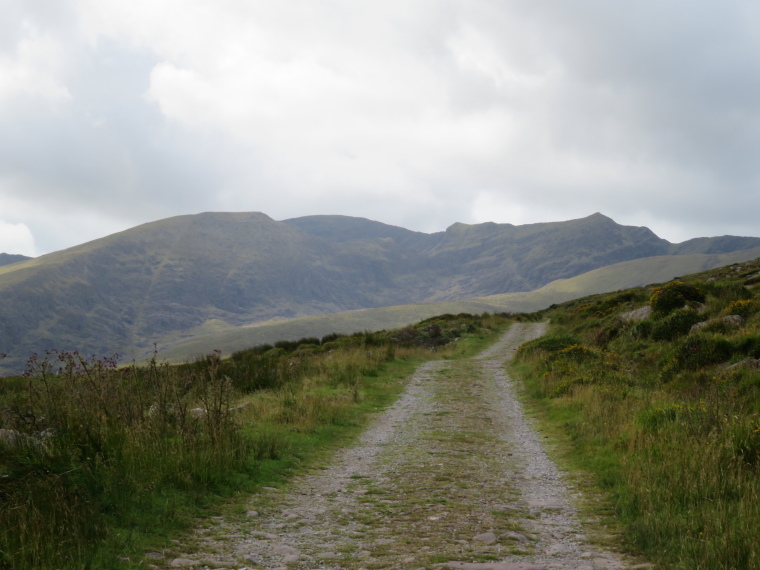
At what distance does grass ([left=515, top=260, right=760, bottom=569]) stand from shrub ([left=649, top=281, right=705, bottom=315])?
1.22m

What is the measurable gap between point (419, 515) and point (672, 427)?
488cm

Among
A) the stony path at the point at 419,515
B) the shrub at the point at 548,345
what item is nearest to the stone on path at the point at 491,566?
the stony path at the point at 419,515

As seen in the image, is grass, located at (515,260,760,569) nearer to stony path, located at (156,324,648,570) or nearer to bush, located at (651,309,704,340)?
bush, located at (651,309,704,340)

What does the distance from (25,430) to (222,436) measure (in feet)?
8.57

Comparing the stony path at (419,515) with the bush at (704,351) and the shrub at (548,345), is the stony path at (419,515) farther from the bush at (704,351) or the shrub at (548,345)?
the shrub at (548,345)

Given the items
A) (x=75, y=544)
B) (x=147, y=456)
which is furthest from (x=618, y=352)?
(x=75, y=544)

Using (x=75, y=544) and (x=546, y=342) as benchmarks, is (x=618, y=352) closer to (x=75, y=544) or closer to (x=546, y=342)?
(x=546, y=342)

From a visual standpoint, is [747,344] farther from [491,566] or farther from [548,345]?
[491,566]

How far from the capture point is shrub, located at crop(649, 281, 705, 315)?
77.8 feet

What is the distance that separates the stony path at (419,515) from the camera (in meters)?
5.57

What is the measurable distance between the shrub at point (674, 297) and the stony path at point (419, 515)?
1425 cm

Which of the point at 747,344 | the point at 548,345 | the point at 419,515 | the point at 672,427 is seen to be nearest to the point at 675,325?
the point at 747,344

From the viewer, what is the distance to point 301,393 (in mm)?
15852

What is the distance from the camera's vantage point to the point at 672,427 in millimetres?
9344
